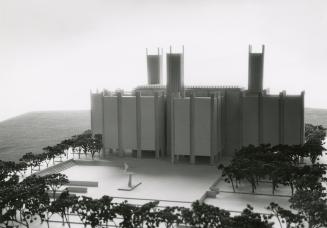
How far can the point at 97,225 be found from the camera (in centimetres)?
2542

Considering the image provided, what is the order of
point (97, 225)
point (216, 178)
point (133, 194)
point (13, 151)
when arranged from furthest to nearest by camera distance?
point (13, 151), point (216, 178), point (133, 194), point (97, 225)

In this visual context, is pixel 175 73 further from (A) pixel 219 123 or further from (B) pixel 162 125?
(A) pixel 219 123

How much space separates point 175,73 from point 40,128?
52.6m

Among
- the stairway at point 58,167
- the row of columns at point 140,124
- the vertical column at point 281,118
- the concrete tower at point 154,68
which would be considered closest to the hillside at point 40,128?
the stairway at point 58,167

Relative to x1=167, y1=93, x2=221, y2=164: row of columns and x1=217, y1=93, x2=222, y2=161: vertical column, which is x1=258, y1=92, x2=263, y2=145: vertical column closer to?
x1=217, y1=93, x2=222, y2=161: vertical column

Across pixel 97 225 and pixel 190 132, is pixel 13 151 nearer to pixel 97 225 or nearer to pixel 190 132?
pixel 190 132

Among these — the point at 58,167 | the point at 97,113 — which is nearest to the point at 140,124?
the point at 97,113

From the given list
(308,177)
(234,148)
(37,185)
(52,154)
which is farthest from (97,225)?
(234,148)

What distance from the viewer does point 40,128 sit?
90062 millimetres

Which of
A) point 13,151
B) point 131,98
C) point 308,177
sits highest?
point 131,98

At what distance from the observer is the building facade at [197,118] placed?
41.5 metres

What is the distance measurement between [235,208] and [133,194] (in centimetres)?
740

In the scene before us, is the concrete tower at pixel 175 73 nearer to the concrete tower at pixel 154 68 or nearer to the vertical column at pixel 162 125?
the vertical column at pixel 162 125

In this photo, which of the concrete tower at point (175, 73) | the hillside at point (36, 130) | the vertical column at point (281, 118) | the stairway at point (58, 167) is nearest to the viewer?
the stairway at point (58, 167)
